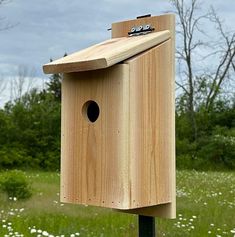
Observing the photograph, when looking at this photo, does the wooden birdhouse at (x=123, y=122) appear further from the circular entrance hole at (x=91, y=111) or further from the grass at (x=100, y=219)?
the grass at (x=100, y=219)

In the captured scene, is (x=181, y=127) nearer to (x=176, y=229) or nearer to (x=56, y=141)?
(x=56, y=141)

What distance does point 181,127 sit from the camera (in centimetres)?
2566

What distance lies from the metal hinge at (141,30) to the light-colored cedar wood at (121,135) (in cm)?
16

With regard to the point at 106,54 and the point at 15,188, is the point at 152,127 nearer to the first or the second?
the point at 106,54

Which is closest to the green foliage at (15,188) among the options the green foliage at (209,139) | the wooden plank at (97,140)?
the wooden plank at (97,140)

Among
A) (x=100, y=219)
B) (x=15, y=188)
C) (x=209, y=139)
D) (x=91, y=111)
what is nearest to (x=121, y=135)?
(x=91, y=111)

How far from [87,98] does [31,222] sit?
390cm

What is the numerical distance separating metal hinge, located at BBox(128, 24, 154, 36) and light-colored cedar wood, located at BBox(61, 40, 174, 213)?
0.52ft

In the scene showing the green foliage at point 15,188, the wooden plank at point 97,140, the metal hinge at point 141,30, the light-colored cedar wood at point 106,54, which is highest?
the metal hinge at point 141,30

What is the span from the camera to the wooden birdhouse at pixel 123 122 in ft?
10.4

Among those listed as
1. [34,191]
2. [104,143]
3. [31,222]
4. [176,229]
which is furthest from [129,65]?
[34,191]

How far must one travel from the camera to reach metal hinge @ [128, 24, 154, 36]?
352 cm

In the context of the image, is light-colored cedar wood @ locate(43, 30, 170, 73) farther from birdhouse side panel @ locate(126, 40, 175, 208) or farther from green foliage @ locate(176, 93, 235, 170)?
green foliage @ locate(176, 93, 235, 170)

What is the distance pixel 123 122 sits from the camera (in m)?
3.16
